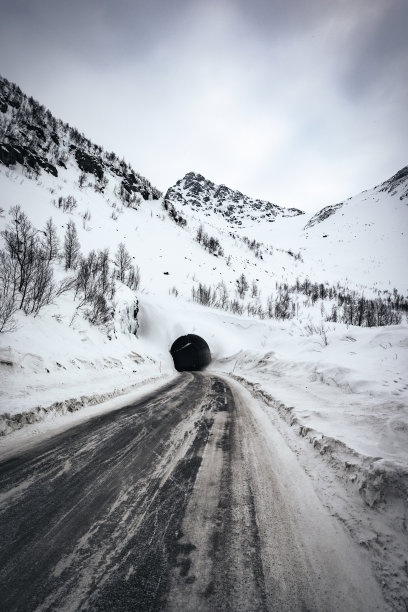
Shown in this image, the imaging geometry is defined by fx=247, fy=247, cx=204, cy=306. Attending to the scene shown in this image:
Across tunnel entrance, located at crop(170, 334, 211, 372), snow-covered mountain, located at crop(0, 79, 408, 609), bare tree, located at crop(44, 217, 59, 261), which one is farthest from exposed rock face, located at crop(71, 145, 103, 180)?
tunnel entrance, located at crop(170, 334, 211, 372)

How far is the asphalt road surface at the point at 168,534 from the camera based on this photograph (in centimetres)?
147

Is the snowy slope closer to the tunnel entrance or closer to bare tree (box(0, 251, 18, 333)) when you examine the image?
the tunnel entrance

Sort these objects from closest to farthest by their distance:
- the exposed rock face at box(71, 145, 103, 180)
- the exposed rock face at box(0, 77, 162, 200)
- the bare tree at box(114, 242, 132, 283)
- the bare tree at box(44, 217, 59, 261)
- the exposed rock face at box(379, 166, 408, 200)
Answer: the bare tree at box(44, 217, 59, 261), the bare tree at box(114, 242, 132, 283), the exposed rock face at box(0, 77, 162, 200), the exposed rock face at box(71, 145, 103, 180), the exposed rock face at box(379, 166, 408, 200)

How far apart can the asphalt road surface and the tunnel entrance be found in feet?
49.3

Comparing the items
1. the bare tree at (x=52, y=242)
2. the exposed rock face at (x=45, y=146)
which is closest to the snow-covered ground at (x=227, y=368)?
the bare tree at (x=52, y=242)

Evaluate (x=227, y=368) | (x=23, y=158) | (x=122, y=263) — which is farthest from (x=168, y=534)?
(x=23, y=158)

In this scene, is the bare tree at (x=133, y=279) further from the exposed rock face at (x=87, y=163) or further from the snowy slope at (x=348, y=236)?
the snowy slope at (x=348, y=236)

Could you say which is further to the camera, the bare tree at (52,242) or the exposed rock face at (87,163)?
the exposed rock face at (87,163)

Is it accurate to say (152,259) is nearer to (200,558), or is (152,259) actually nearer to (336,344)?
(336,344)

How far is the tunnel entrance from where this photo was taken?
1873 centimetres

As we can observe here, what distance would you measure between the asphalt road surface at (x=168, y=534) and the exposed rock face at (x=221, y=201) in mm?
111366

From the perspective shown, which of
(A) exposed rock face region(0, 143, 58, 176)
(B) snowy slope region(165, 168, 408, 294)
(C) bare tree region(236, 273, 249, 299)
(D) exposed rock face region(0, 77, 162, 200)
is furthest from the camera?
(B) snowy slope region(165, 168, 408, 294)

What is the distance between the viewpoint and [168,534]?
196 cm

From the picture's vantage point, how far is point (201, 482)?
2.79 meters
